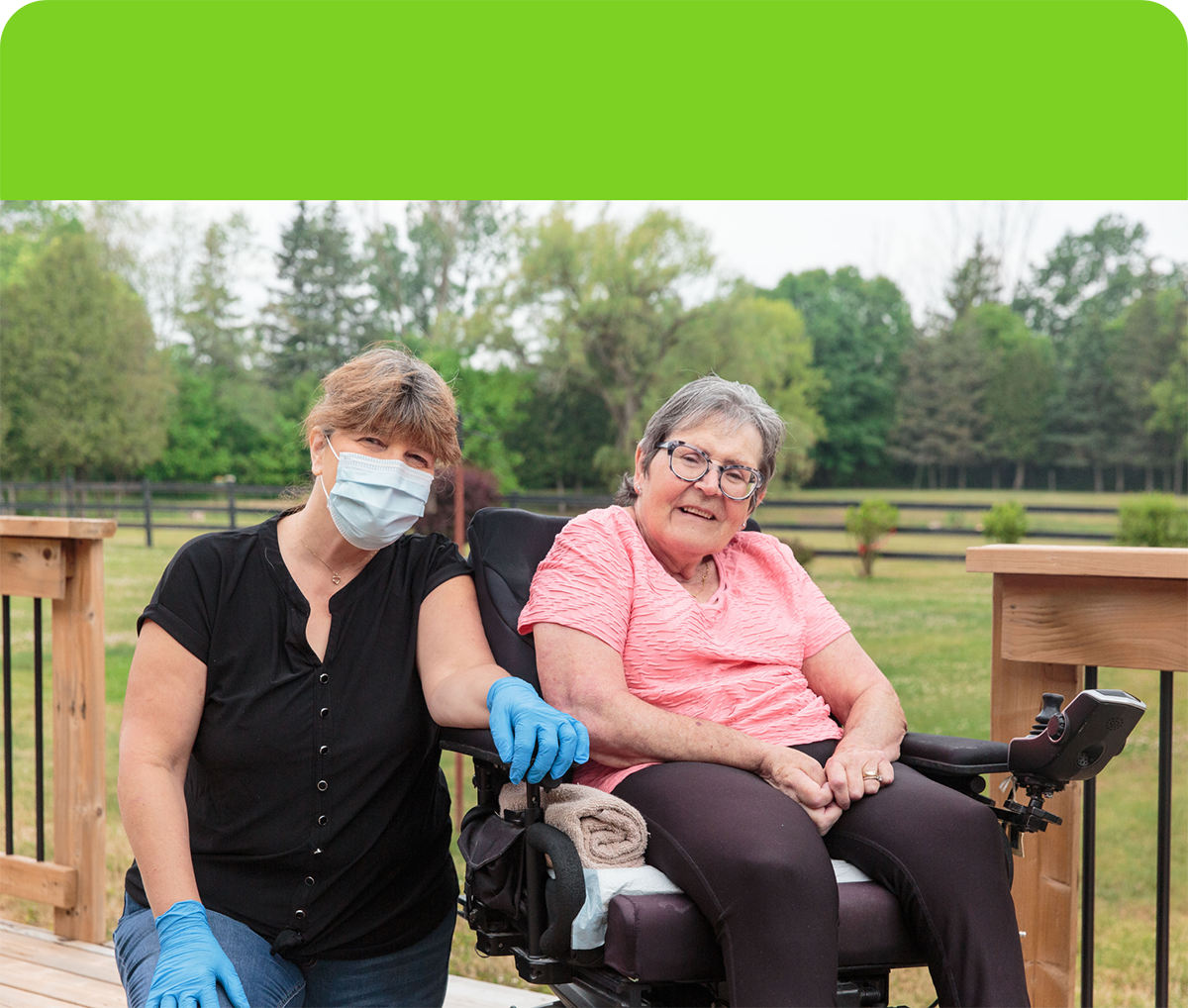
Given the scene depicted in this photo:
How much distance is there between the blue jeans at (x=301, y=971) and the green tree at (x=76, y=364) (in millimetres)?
18968

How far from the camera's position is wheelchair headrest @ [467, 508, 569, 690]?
1.79 metres

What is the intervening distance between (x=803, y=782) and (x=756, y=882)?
0.28 metres

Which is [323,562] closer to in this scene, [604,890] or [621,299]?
[604,890]

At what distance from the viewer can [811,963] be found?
4.21 ft

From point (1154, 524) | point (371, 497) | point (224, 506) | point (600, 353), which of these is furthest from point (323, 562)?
point (224, 506)

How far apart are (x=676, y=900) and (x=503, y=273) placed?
58.6 ft


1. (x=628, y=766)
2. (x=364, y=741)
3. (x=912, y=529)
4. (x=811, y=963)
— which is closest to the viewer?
(x=811, y=963)

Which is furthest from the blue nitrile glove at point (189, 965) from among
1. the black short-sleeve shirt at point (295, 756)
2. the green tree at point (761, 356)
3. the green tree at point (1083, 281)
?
the green tree at point (1083, 281)

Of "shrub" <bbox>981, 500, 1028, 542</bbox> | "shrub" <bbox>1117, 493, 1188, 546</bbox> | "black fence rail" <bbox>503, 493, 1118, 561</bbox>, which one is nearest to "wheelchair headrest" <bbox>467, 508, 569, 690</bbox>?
"shrub" <bbox>981, 500, 1028, 542</bbox>

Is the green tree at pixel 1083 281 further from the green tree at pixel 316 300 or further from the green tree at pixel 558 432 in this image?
the green tree at pixel 316 300

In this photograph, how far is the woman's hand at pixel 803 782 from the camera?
61.6 inches

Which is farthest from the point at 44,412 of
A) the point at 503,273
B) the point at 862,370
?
the point at 862,370

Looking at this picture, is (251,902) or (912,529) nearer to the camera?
(251,902)

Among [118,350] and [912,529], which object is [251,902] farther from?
[118,350]
